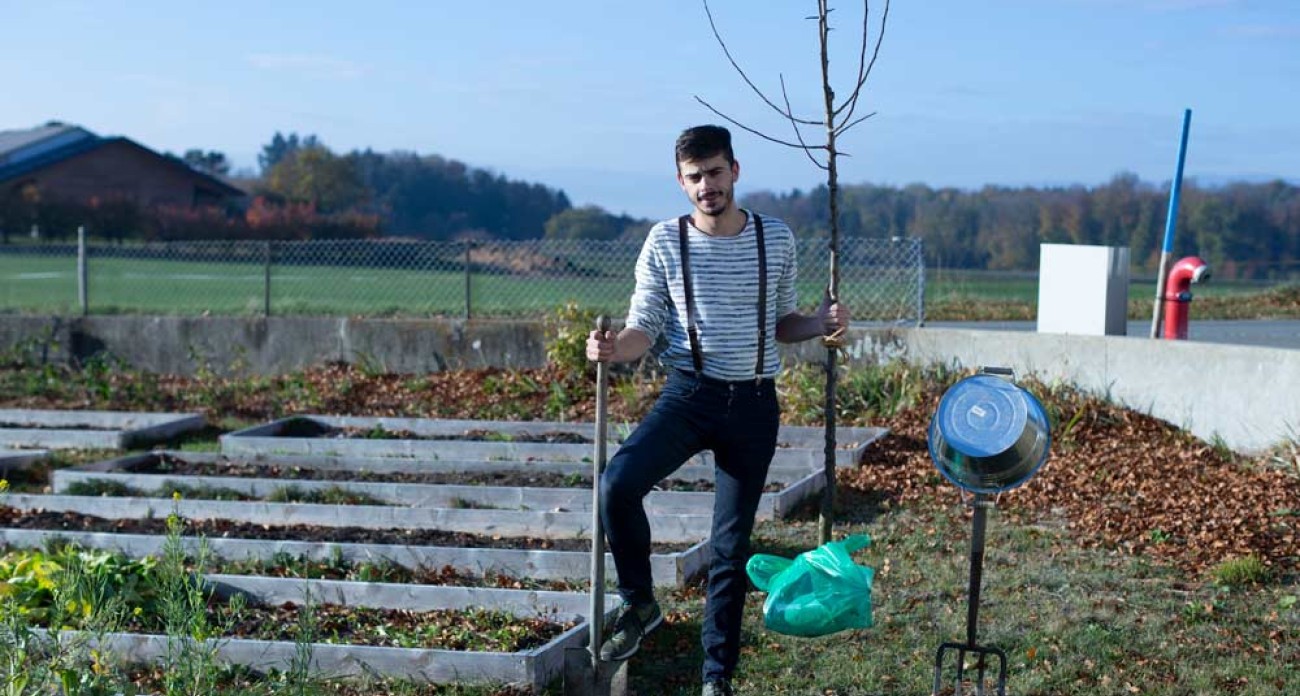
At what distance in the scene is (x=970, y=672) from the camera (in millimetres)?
5617

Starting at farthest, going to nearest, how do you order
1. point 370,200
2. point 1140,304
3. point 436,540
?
point 370,200, point 1140,304, point 436,540

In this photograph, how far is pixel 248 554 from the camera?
729 centimetres

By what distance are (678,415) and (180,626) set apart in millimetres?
1760

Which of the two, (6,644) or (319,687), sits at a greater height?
(6,644)

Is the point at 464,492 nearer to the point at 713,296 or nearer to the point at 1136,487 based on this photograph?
the point at 1136,487

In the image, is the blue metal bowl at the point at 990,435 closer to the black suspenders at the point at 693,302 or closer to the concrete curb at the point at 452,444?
the black suspenders at the point at 693,302

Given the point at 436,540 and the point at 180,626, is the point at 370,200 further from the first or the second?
the point at 180,626

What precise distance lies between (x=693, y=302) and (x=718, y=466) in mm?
593

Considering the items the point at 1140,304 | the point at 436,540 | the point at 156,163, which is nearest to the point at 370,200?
the point at 156,163

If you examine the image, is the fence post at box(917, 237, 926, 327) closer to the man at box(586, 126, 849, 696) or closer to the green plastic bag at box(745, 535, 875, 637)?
the man at box(586, 126, 849, 696)

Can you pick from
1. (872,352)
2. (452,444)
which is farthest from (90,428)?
(872,352)

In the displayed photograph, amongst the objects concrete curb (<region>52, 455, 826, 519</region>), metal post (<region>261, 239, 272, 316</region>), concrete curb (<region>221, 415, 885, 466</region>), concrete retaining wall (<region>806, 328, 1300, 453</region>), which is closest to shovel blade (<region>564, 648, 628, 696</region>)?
concrete curb (<region>52, 455, 826, 519</region>)

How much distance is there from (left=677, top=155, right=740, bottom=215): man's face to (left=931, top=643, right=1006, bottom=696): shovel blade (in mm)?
1666

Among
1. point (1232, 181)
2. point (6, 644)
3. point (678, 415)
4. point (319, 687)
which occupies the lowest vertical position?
point (319, 687)
